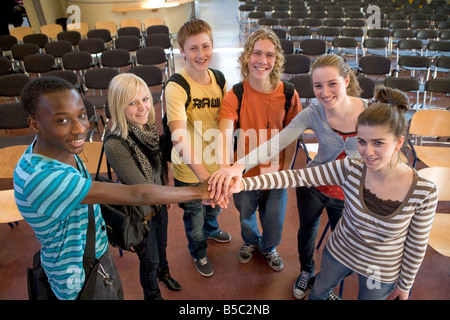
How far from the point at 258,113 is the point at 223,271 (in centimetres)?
142

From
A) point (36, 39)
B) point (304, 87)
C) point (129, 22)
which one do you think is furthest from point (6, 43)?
point (304, 87)

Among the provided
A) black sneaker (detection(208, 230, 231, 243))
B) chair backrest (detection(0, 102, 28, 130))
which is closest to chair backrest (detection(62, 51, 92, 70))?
chair backrest (detection(0, 102, 28, 130))

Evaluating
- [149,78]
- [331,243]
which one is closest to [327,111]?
[331,243]

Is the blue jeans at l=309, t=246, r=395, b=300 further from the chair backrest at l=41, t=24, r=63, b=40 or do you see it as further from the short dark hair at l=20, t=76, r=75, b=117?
the chair backrest at l=41, t=24, r=63, b=40

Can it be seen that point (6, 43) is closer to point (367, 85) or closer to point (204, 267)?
point (204, 267)

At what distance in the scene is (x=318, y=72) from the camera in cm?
159

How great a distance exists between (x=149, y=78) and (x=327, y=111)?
156 inches

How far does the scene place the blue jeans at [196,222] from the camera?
2113 mm

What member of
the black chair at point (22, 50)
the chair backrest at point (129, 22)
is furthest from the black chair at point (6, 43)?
the chair backrest at point (129, 22)

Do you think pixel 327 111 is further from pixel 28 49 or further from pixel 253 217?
pixel 28 49

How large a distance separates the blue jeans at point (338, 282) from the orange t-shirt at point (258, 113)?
2.58 feet

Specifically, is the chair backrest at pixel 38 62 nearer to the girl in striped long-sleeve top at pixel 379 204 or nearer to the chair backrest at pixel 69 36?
the chair backrest at pixel 69 36

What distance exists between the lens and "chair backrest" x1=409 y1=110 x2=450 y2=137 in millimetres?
3383
